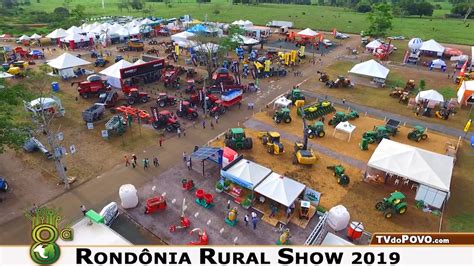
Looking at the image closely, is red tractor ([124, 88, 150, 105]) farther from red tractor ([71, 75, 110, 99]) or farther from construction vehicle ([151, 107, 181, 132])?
construction vehicle ([151, 107, 181, 132])

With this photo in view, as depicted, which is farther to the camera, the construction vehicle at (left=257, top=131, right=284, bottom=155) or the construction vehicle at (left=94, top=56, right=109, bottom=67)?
the construction vehicle at (left=94, top=56, right=109, bottom=67)

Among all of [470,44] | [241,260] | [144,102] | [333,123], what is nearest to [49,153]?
[144,102]

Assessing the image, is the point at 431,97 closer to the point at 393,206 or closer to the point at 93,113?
the point at 393,206

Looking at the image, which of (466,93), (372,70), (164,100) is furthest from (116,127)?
(466,93)

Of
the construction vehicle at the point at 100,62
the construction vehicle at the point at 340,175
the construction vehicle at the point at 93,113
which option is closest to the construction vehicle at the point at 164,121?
the construction vehicle at the point at 93,113

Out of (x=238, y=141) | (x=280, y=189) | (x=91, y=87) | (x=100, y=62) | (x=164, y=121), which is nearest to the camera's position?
(x=280, y=189)

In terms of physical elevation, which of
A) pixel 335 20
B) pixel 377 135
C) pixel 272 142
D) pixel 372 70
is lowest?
pixel 272 142

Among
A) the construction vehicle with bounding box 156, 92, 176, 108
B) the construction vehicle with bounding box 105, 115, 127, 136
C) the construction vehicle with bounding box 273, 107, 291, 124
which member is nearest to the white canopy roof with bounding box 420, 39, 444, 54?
the construction vehicle with bounding box 273, 107, 291, 124
